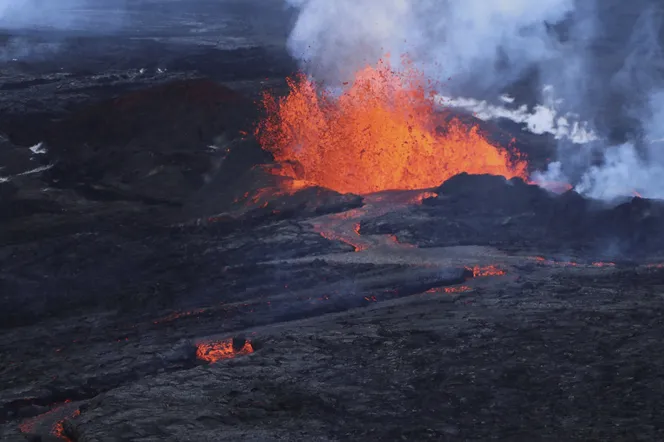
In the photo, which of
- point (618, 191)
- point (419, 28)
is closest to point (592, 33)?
point (419, 28)

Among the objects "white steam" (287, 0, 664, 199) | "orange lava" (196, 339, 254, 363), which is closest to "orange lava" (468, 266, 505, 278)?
"orange lava" (196, 339, 254, 363)

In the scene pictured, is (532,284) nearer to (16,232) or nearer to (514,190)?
(514,190)

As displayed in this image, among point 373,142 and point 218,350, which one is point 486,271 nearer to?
point 218,350

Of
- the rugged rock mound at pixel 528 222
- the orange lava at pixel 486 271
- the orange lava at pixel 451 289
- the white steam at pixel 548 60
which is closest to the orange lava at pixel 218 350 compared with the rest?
the orange lava at pixel 451 289

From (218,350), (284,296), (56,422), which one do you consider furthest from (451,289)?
(56,422)

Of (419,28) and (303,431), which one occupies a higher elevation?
(419,28)

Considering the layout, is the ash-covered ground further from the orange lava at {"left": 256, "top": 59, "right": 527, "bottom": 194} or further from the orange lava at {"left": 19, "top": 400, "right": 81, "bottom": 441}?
the orange lava at {"left": 256, "top": 59, "right": 527, "bottom": 194}
